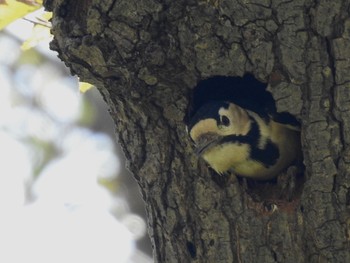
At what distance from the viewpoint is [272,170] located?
4266 mm

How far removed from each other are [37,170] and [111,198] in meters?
1.83

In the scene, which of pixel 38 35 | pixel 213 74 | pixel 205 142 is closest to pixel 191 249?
pixel 205 142


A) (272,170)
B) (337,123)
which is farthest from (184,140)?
(337,123)

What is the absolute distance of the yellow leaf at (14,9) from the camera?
446 cm

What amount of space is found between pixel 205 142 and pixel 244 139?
0.41 meters

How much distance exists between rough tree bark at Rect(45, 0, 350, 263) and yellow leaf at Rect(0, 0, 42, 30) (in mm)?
586

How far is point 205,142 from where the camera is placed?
4.04m

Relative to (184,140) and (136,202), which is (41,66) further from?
(184,140)

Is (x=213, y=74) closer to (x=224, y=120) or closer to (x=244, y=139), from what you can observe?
(x=224, y=120)

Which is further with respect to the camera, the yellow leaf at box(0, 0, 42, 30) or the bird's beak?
the yellow leaf at box(0, 0, 42, 30)

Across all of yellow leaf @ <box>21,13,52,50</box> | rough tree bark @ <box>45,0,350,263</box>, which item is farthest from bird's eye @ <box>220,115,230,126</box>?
yellow leaf @ <box>21,13,52,50</box>

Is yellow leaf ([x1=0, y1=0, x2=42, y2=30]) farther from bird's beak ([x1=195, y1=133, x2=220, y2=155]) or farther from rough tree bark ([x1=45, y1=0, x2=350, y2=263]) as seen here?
bird's beak ([x1=195, y1=133, x2=220, y2=155])

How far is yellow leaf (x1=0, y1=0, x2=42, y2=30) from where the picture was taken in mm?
4457

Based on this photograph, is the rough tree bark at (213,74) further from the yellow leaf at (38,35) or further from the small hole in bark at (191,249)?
the yellow leaf at (38,35)
